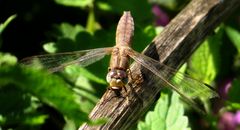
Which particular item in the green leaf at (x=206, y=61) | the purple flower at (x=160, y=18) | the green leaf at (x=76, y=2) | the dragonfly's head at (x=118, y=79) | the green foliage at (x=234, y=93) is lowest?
the green foliage at (x=234, y=93)

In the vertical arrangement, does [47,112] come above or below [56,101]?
above

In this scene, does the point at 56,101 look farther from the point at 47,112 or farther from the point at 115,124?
the point at 47,112

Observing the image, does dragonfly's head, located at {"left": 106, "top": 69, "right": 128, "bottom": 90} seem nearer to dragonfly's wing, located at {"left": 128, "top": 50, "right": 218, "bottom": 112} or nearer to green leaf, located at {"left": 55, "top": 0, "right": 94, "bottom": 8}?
dragonfly's wing, located at {"left": 128, "top": 50, "right": 218, "bottom": 112}

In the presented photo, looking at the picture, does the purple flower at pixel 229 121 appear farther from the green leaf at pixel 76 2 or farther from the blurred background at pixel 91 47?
the green leaf at pixel 76 2

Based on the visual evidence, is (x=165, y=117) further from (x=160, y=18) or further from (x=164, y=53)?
(x=160, y=18)

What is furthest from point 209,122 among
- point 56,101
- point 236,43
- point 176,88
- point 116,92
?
point 56,101

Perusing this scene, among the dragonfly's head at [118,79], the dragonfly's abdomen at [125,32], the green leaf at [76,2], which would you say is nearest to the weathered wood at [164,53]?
the dragonfly's head at [118,79]
